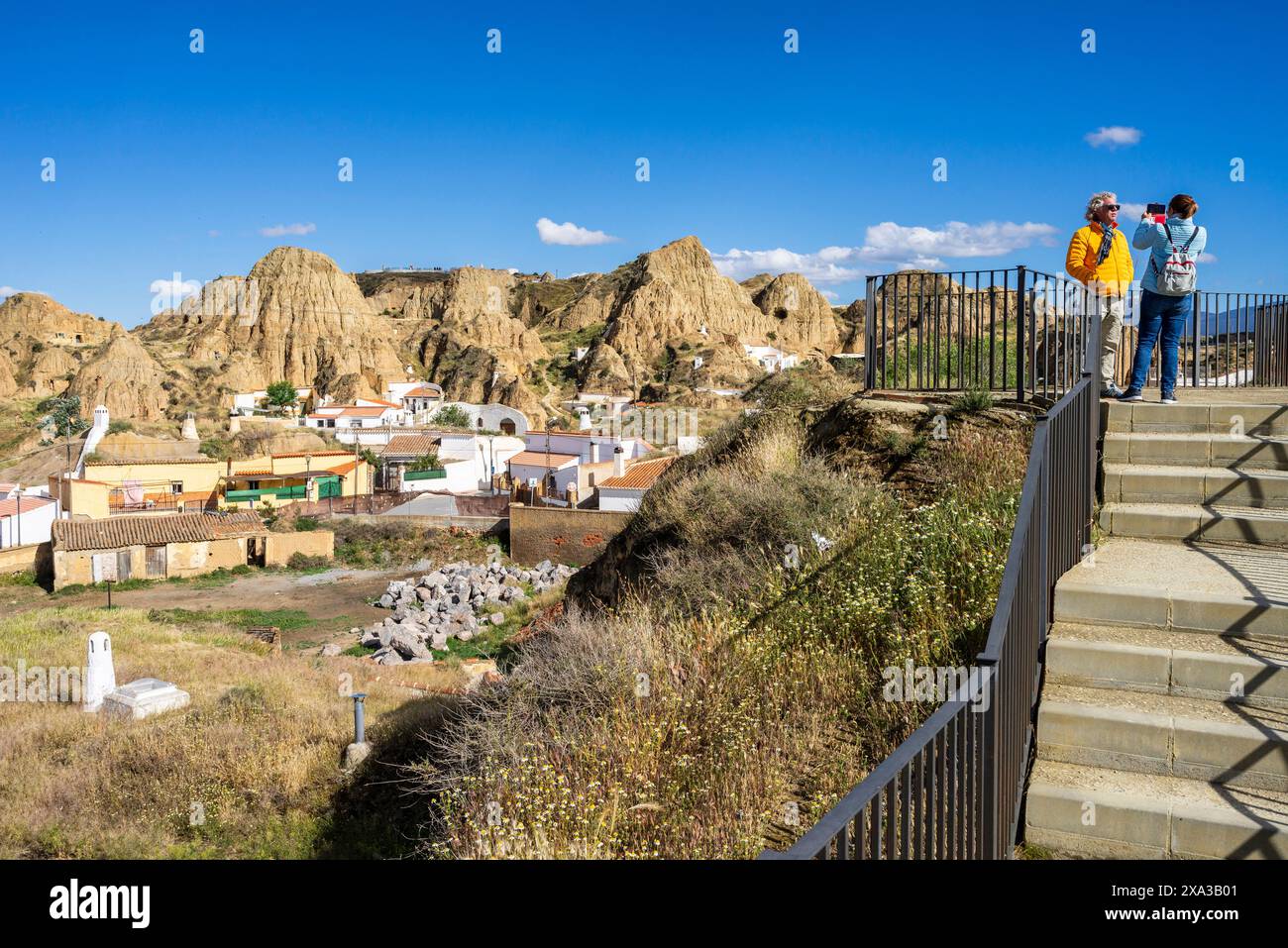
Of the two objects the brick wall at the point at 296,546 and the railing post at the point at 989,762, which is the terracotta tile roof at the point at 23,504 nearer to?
the brick wall at the point at 296,546

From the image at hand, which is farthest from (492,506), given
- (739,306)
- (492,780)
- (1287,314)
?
(739,306)

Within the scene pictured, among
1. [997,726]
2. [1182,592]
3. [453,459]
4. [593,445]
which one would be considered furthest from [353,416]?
[997,726]

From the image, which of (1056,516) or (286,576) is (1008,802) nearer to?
(1056,516)

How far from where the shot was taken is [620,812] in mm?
4602

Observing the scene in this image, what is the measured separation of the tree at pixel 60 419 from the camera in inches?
2394

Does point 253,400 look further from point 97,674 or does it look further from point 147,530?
point 97,674

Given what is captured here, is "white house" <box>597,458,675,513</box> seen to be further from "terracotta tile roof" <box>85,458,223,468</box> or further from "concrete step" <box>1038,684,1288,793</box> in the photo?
"concrete step" <box>1038,684,1288,793</box>

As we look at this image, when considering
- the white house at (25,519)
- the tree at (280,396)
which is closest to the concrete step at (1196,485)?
the white house at (25,519)

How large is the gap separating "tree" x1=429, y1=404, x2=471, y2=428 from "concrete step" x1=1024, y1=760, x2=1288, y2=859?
224 feet

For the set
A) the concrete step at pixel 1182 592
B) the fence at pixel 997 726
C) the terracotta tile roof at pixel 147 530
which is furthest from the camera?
the terracotta tile roof at pixel 147 530

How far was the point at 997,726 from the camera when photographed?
3012 mm

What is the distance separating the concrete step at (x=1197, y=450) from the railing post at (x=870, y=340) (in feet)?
9.82

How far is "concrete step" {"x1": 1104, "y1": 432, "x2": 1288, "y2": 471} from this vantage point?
5.89 meters
